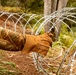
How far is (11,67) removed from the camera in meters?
5.11

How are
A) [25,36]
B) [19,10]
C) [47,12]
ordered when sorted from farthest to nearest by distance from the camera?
[19,10] → [47,12] → [25,36]

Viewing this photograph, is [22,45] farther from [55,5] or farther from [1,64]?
[55,5]

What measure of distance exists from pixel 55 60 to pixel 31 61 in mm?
673

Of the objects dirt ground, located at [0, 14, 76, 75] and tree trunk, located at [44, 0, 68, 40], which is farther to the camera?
tree trunk, located at [44, 0, 68, 40]

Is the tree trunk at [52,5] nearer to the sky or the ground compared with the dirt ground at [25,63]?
nearer to the sky

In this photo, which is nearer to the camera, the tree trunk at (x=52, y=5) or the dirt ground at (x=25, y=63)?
the dirt ground at (x=25, y=63)

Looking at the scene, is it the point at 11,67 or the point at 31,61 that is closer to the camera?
the point at 11,67

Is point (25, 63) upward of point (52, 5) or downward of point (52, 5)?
downward

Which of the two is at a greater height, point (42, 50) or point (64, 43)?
point (42, 50)

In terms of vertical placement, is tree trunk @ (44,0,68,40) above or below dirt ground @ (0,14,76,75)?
above

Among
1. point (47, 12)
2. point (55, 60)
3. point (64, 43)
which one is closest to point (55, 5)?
point (47, 12)

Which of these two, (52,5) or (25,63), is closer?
(25,63)

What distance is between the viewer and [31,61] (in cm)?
598

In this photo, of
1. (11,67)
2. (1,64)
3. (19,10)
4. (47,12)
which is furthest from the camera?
(19,10)
